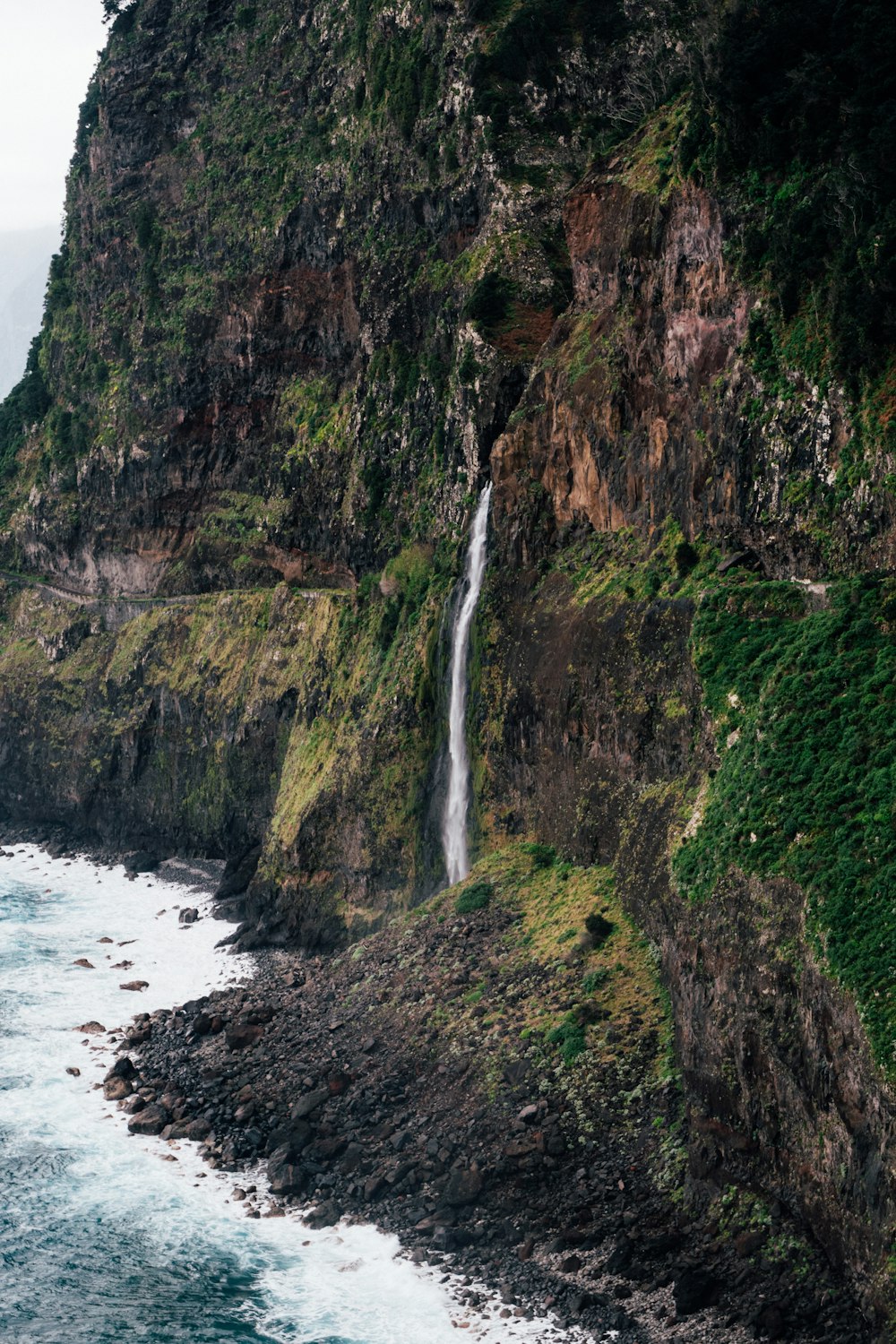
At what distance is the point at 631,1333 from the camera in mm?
26828

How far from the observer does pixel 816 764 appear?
27.8 m

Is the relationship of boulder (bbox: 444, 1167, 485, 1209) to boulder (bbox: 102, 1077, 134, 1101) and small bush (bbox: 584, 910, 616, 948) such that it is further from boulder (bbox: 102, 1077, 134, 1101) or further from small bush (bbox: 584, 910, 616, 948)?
boulder (bbox: 102, 1077, 134, 1101)

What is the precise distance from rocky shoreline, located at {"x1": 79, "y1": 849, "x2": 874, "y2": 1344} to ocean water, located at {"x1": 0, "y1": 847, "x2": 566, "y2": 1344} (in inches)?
30.2

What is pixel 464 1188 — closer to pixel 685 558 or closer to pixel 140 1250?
pixel 140 1250

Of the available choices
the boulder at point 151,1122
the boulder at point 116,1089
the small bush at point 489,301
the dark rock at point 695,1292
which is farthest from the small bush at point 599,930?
the small bush at point 489,301

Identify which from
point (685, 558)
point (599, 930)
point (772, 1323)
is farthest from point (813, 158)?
point (772, 1323)

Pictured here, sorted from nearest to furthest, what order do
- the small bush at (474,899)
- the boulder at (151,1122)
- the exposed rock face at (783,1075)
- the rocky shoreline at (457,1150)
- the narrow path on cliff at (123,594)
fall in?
the exposed rock face at (783,1075), the rocky shoreline at (457,1150), the boulder at (151,1122), the small bush at (474,899), the narrow path on cliff at (123,594)

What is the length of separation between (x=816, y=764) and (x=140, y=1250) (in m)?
19.8

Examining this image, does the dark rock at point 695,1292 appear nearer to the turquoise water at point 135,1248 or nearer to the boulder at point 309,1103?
the turquoise water at point 135,1248

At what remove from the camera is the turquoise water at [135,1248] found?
29.5m

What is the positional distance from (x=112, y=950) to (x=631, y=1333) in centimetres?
3440

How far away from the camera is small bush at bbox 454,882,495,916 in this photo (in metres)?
41.6

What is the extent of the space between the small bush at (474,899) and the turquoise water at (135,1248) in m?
10.5

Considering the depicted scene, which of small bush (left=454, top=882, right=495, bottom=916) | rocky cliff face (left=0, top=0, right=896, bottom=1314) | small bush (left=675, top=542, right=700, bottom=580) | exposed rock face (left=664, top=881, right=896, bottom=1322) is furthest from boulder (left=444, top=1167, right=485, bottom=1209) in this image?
small bush (left=675, top=542, right=700, bottom=580)
